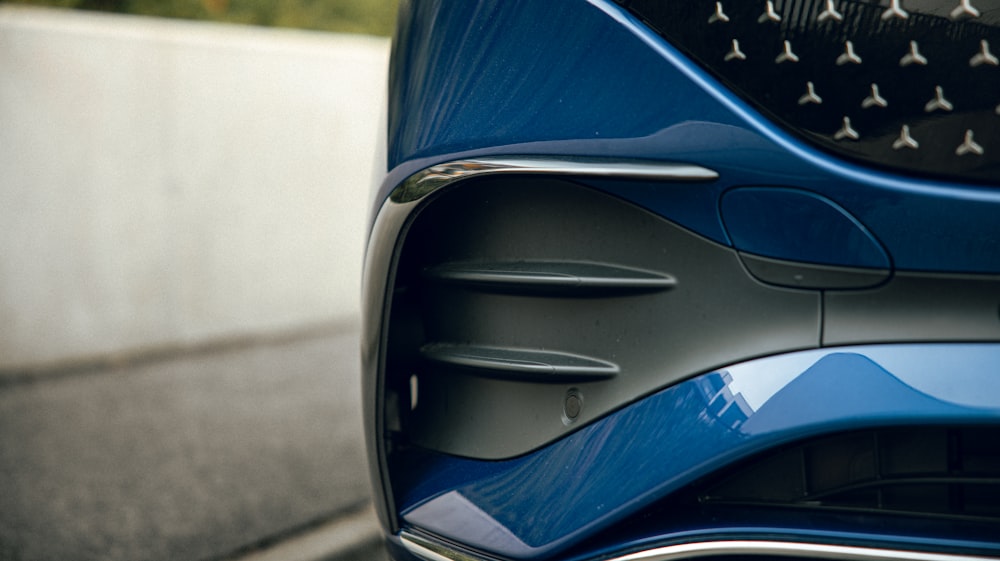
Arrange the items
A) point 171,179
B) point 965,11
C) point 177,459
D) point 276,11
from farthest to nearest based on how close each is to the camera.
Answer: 1. point 276,11
2. point 171,179
3. point 177,459
4. point 965,11

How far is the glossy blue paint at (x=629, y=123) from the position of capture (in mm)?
1002

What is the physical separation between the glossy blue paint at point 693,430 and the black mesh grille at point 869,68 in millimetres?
226

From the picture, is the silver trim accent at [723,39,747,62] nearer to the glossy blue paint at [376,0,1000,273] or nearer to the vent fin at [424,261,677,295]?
the glossy blue paint at [376,0,1000,273]

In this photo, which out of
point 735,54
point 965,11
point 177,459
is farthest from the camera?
point 177,459

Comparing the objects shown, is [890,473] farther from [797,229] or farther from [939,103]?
[939,103]

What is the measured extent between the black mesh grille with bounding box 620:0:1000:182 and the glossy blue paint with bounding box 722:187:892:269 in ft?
0.23

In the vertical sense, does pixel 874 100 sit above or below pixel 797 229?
above

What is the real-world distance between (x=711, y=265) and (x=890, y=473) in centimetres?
32

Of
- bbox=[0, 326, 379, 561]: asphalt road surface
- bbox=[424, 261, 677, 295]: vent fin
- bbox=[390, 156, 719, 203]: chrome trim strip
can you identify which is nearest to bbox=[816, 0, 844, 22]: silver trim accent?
bbox=[390, 156, 719, 203]: chrome trim strip

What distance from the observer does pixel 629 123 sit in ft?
3.54

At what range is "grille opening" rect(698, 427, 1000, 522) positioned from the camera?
104 cm

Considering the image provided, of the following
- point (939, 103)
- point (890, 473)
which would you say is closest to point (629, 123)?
point (939, 103)

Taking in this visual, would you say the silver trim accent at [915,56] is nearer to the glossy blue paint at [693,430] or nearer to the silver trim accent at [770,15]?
the silver trim accent at [770,15]

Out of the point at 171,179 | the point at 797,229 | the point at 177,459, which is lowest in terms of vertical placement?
the point at 177,459
